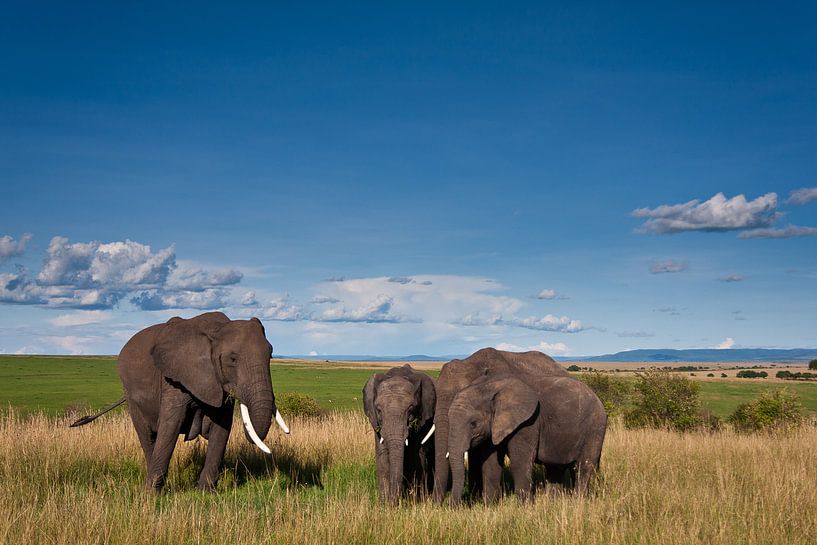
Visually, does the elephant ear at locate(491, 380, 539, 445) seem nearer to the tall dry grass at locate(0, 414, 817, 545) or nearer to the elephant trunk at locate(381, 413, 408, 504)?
the tall dry grass at locate(0, 414, 817, 545)

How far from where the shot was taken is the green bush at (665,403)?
2766 cm

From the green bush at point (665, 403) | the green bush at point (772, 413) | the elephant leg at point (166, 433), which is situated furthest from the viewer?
the green bush at point (665, 403)

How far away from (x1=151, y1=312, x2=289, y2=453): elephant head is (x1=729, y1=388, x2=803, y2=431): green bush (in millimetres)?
21137

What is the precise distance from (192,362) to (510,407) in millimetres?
5095

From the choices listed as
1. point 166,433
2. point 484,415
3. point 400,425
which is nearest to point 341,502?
point 400,425

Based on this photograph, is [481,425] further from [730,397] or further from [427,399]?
[730,397]

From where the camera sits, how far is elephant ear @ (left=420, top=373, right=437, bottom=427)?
35.9 ft

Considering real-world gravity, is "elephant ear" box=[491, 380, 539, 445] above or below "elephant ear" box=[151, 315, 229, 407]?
below

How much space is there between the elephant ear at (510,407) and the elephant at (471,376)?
0.61 metres

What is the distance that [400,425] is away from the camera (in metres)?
10.3

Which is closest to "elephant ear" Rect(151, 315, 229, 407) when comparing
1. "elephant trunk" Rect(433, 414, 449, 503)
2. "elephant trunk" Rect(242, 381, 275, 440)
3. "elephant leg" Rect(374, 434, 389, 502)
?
"elephant trunk" Rect(242, 381, 275, 440)

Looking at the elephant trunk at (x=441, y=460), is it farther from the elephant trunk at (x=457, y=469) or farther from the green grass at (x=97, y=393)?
the green grass at (x=97, y=393)

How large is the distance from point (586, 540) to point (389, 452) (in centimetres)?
324

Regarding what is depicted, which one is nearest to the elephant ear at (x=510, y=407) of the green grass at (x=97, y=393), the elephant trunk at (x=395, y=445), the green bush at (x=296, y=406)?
the elephant trunk at (x=395, y=445)
